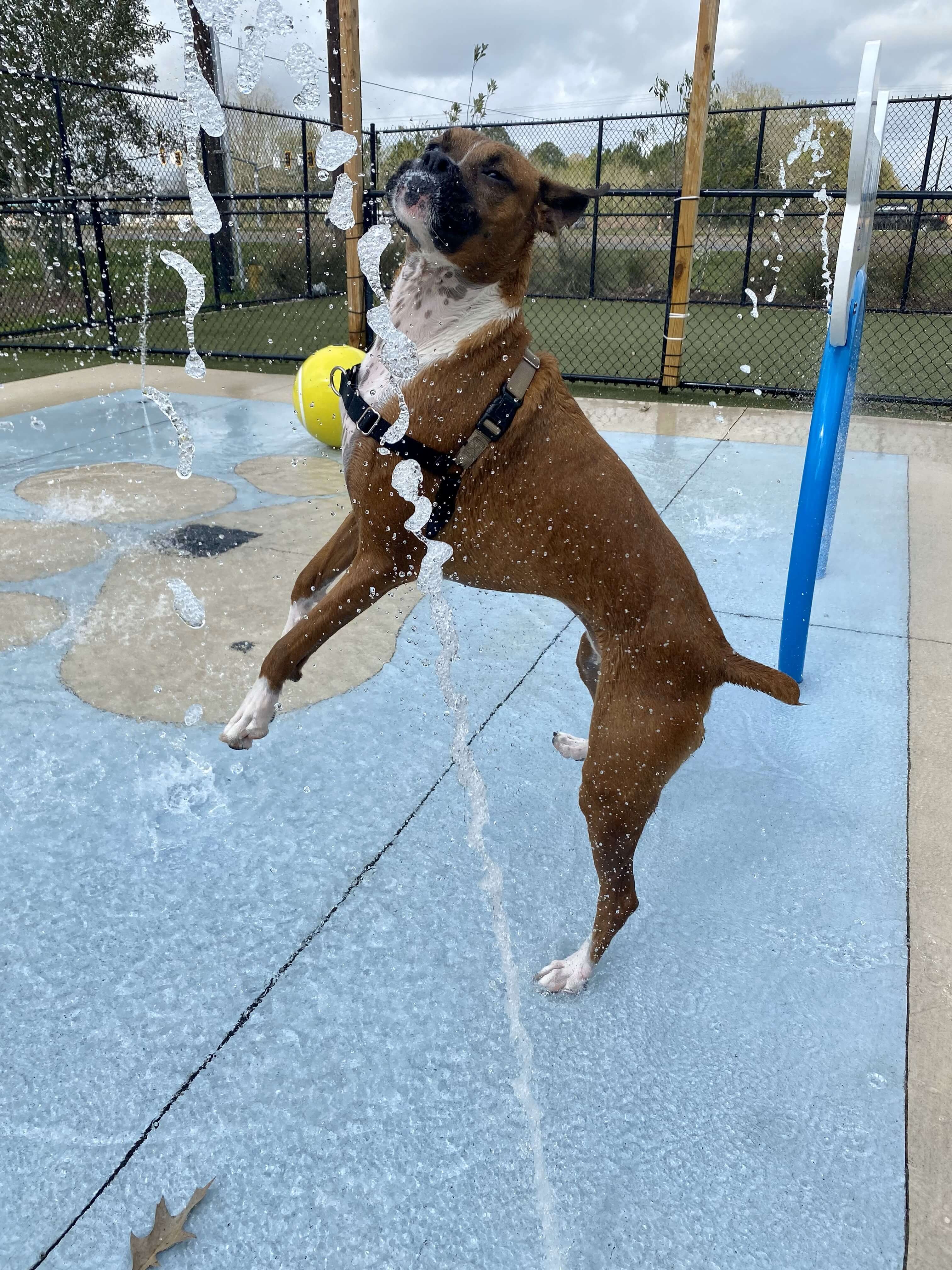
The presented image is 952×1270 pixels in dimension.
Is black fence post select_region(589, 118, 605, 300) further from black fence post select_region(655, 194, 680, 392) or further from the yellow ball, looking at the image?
the yellow ball

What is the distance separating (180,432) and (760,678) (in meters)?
2.65

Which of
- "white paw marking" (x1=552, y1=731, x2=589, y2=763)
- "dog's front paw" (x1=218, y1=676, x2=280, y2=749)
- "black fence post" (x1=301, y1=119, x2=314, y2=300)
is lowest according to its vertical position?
"white paw marking" (x1=552, y1=731, x2=589, y2=763)

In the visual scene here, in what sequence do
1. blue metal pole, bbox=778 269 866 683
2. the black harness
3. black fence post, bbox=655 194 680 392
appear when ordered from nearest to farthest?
the black harness < blue metal pole, bbox=778 269 866 683 < black fence post, bbox=655 194 680 392

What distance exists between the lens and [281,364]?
33.1 feet

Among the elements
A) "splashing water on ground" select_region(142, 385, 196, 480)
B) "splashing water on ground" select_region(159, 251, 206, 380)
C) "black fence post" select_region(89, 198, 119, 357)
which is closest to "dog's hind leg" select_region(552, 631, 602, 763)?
"splashing water on ground" select_region(159, 251, 206, 380)

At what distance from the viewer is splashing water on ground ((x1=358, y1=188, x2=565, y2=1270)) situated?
1.59 m

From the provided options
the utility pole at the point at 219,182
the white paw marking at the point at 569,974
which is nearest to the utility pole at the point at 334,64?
the utility pole at the point at 219,182

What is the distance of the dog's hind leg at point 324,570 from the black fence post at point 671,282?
22.2 ft

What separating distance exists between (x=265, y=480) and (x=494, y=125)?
244 inches

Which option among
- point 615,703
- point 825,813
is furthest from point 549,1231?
point 825,813

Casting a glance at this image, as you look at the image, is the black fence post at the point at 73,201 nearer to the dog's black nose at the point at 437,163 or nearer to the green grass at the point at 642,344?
the green grass at the point at 642,344

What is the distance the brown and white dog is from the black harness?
2 centimetres

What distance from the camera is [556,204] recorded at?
7.10ft

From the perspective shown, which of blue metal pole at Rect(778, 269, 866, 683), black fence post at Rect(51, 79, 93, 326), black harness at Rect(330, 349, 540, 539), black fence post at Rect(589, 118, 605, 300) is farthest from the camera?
black fence post at Rect(589, 118, 605, 300)
